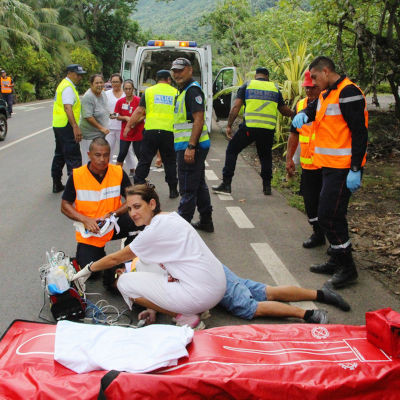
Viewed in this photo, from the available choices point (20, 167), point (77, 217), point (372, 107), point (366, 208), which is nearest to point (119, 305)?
point (77, 217)

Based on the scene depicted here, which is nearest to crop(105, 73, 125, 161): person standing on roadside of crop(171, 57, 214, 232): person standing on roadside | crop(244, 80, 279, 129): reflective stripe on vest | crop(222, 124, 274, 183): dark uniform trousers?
crop(222, 124, 274, 183): dark uniform trousers

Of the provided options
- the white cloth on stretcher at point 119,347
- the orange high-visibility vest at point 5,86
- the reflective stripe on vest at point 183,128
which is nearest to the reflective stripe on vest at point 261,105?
the reflective stripe on vest at point 183,128

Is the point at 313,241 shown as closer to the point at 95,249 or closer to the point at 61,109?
the point at 95,249

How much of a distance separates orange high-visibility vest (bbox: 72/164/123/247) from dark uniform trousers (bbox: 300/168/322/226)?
1.89 meters

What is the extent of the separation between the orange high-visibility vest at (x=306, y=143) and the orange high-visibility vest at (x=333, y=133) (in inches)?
15.7

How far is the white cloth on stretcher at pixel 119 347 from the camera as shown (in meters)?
2.34

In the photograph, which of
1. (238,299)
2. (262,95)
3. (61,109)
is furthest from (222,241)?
(61,109)

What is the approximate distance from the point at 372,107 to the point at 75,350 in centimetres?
1509

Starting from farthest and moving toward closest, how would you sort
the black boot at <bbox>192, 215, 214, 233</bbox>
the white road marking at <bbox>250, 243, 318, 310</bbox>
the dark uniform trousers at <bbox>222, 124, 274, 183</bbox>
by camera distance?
the dark uniform trousers at <bbox>222, 124, 274, 183</bbox> → the black boot at <bbox>192, 215, 214, 233</bbox> → the white road marking at <bbox>250, 243, 318, 310</bbox>

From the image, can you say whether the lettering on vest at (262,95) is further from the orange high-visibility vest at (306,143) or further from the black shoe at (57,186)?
the black shoe at (57,186)

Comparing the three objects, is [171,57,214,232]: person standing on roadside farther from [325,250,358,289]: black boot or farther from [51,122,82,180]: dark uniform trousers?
[51,122,82,180]: dark uniform trousers

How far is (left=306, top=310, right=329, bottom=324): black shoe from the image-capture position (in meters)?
3.26

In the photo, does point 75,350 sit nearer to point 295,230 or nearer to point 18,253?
point 18,253

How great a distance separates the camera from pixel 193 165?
16.5 feet
